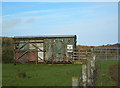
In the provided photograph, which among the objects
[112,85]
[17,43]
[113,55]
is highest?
[17,43]

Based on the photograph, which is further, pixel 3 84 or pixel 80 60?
pixel 80 60

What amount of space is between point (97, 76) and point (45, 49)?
14602 mm

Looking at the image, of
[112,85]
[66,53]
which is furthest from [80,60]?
[112,85]

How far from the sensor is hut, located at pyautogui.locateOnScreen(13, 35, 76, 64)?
27594 millimetres

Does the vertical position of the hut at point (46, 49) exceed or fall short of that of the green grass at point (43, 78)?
it exceeds it

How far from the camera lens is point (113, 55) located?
26406 millimetres

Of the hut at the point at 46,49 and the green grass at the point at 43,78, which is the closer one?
the green grass at the point at 43,78

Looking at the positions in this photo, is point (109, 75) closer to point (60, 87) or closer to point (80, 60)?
point (60, 87)

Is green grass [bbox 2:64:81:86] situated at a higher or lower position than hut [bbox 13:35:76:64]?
lower

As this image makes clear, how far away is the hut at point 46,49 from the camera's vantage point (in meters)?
27.6

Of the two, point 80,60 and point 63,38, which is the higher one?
point 63,38

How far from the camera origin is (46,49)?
28094 mm

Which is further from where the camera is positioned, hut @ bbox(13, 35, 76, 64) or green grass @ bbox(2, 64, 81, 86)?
hut @ bbox(13, 35, 76, 64)

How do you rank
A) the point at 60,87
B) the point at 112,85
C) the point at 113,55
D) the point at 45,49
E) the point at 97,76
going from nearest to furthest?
the point at 60,87, the point at 112,85, the point at 97,76, the point at 113,55, the point at 45,49
